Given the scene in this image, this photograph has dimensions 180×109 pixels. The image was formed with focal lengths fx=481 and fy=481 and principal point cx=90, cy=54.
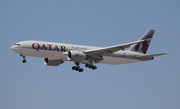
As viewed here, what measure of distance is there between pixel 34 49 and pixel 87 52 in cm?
814

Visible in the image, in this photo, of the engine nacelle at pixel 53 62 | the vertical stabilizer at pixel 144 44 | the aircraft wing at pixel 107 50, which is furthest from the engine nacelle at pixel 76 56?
the vertical stabilizer at pixel 144 44

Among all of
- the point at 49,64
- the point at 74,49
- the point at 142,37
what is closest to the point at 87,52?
the point at 74,49

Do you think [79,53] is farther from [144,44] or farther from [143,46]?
[144,44]

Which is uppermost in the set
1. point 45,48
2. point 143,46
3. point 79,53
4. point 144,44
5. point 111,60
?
point 144,44

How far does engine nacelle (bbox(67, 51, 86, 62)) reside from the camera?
2790 inches

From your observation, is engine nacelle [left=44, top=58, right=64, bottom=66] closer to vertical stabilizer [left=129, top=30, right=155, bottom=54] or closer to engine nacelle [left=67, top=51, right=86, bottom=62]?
engine nacelle [left=67, top=51, right=86, bottom=62]

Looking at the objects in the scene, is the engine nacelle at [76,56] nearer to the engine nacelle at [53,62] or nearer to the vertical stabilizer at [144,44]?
the engine nacelle at [53,62]

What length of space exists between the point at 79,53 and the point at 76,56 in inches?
31.4

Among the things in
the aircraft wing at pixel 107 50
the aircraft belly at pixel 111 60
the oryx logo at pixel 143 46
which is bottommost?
the aircraft belly at pixel 111 60

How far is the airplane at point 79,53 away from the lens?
7025cm

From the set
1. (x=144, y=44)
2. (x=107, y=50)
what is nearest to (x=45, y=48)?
Result: (x=107, y=50)

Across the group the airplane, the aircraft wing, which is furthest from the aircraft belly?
the aircraft wing

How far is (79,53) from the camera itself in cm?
7162

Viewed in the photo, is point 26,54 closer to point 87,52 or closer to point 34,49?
point 34,49
